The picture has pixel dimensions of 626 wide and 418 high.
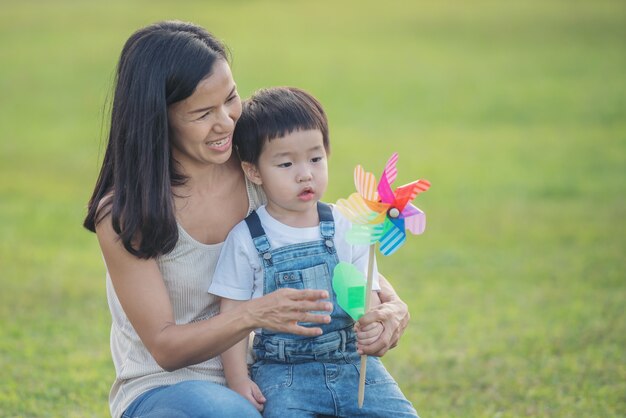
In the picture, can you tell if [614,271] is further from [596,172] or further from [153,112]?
[153,112]

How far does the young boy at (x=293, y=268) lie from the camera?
3506mm

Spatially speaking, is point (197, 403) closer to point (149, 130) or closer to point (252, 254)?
point (252, 254)

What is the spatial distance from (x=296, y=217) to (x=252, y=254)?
0.23 metres

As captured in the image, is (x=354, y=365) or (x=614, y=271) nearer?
(x=354, y=365)

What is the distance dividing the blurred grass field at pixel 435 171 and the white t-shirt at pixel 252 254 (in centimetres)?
76

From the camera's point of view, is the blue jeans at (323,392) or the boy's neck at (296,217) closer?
the blue jeans at (323,392)

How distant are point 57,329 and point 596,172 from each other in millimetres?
7085

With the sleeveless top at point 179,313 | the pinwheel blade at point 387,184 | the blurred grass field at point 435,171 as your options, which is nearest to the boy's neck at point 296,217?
the sleeveless top at point 179,313

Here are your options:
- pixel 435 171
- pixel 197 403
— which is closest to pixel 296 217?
pixel 197 403

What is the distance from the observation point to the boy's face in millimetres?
3551

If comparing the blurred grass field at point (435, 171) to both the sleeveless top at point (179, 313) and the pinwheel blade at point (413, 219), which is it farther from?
the pinwheel blade at point (413, 219)

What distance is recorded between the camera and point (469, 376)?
223 inches

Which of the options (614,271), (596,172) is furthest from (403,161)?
(614,271)

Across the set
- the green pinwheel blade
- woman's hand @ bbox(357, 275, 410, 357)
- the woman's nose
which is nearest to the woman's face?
the woman's nose
